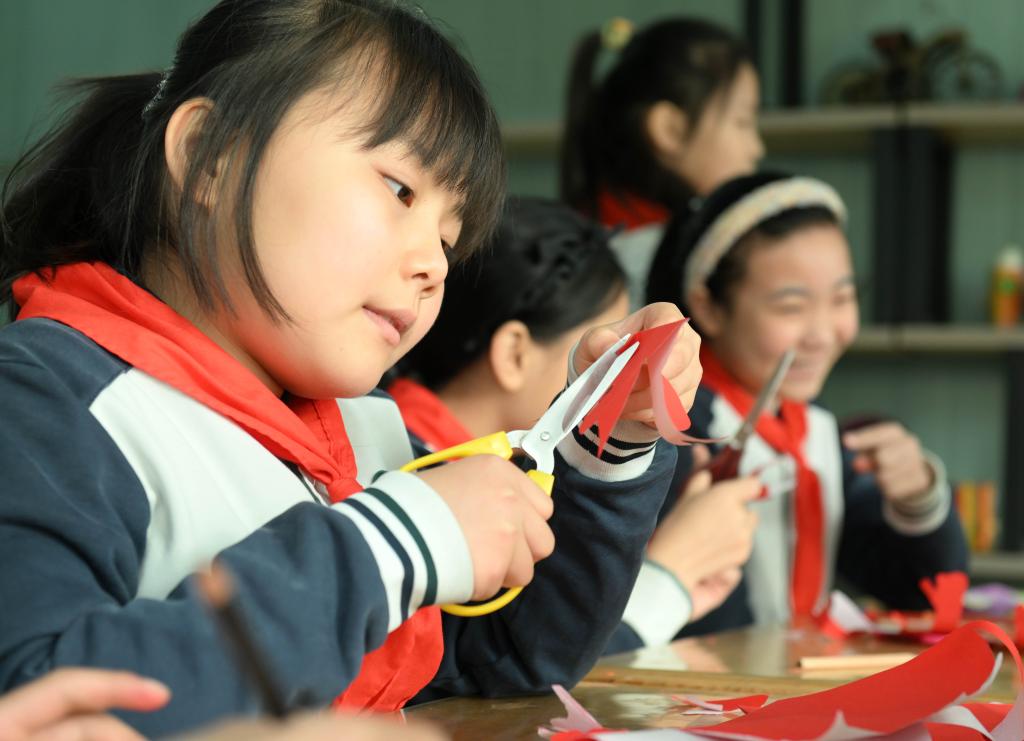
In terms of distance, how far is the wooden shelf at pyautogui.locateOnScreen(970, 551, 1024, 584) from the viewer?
287 centimetres

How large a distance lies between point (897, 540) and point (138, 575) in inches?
56.2

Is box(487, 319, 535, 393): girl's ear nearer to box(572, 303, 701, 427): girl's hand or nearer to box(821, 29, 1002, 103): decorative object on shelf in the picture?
box(572, 303, 701, 427): girl's hand

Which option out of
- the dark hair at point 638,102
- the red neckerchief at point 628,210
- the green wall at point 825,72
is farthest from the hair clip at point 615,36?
the green wall at point 825,72

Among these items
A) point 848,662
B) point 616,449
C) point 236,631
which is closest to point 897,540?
point 848,662

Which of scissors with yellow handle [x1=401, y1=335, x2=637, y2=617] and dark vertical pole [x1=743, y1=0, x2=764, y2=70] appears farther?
dark vertical pole [x1=743, y1=0, x2=764, y2=70]

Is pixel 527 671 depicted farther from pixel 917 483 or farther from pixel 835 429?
pixel 835 429

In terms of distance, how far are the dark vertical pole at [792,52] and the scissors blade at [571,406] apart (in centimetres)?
264

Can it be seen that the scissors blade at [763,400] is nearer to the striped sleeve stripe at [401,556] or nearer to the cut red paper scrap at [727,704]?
the cut red paper scrap at [727,704]

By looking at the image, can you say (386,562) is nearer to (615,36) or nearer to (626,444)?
(626,444)

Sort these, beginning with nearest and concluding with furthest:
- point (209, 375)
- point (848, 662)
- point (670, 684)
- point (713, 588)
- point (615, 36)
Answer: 1. point (209, 375)
2. point (670, 684)
3. point (848, 662)
4. point (713, 588)
5. point (615, 36)

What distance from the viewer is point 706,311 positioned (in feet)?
6.38

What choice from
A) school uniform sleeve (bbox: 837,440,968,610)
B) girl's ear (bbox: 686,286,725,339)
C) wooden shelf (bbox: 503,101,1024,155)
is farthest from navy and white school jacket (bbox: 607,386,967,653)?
wooden shelf (bbox: 503,101,1024,155)

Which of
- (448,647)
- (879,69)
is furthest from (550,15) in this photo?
(448,647)

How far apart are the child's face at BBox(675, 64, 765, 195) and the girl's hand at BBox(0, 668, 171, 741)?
184cm
